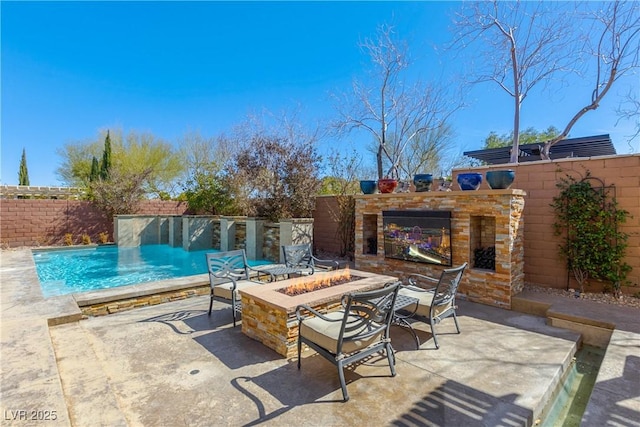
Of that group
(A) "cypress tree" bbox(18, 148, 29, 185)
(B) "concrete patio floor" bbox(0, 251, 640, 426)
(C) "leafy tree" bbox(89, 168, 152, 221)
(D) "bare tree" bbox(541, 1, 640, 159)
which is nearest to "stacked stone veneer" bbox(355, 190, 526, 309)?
(B) "concrete patio floor" bbox(0, 251, 640, 426)

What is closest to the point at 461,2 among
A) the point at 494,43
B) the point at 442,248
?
the point at 494,43

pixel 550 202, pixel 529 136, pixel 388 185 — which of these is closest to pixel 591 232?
pixel 550 202

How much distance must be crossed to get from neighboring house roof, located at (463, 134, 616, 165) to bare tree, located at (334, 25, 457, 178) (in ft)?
8.29

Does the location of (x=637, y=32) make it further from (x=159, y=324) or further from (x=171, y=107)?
(x=171, y=107)

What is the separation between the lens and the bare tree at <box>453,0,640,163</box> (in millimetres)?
6441

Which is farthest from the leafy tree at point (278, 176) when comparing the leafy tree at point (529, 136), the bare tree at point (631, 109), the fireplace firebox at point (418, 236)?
the leafy tree at point (529, 136)

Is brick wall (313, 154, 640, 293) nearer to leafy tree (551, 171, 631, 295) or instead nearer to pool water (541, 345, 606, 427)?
leafy tree (551, 171, 631, 295)

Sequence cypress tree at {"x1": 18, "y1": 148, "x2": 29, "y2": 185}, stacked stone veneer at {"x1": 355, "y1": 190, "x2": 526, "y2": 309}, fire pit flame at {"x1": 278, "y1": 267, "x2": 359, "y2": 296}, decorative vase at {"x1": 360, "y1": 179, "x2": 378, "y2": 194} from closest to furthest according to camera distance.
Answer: fire pit flame at {"x1": 278, "y1": 267, "x2": 359, "y2": 296} → stacked stone veneer at {"x1": 355, "y1": 190, "x2": 526, "y2": 309} → decorative vase at {"x1": 360, "y1": 179, "x2": 378, "y2": 194} → cypress tree at {"x1": 18, "y1": 148, "x2": 29, "y2": 185}

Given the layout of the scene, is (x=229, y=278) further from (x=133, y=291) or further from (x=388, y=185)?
(x=388, y=185)

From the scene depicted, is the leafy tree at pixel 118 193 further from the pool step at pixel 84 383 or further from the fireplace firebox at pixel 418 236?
the fireplace firebox at pixel 418 236

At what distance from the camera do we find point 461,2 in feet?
25.8

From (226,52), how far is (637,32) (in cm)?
1123

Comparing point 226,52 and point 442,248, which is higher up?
point 226,52

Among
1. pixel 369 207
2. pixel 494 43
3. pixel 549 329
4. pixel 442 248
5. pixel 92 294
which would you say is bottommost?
pixel 549 329
